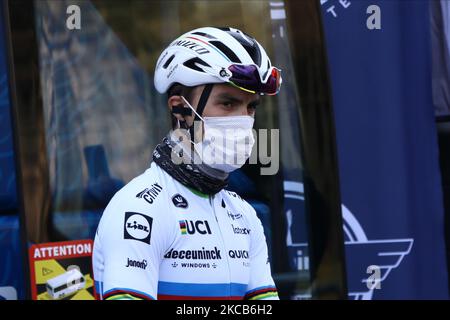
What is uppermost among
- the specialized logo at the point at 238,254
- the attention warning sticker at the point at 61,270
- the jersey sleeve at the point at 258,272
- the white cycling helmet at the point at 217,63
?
the white cycling helmet at the point at 217,63

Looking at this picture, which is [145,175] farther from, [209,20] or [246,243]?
[209,20]

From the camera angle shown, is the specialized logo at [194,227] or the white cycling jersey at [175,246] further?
the specialized logo at [194,227]

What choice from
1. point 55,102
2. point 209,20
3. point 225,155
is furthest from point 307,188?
point 225,155

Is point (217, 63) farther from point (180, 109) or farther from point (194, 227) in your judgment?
point (194, 227)

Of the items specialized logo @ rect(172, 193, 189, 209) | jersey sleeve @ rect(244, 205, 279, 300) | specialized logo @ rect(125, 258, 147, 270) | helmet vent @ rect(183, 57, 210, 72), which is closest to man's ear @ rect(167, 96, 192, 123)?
helmet vent @ rect(183, 57, 210, 72)

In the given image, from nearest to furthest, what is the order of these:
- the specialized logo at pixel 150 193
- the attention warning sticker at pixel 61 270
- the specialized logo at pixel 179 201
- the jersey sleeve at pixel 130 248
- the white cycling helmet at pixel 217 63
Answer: the jersey sleeve at pixel 130 248
the specialized logo at pixel 150 193
the specialized logo at pixel 179 201
the white cycling helmet at pixel 217 63
the attention warning sticker at pixel 61 270

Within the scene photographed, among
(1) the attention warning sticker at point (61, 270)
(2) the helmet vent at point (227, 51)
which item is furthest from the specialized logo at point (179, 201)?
(1) the attention warning sticker at point (61, 270)

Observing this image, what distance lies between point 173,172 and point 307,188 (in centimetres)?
270

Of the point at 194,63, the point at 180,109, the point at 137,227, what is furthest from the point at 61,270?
the point at 137,227

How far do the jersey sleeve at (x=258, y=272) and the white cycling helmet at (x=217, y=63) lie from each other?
19.9 inches

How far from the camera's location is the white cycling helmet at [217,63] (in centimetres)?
302

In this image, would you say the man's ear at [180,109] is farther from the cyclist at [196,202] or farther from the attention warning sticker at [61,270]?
the attention warning sticker at [61,270]

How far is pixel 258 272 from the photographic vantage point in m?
3.11

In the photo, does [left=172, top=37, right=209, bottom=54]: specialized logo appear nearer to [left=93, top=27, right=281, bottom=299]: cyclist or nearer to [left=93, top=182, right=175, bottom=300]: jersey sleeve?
[left=93, top=27, right=281, bottom=299]: cyclist
